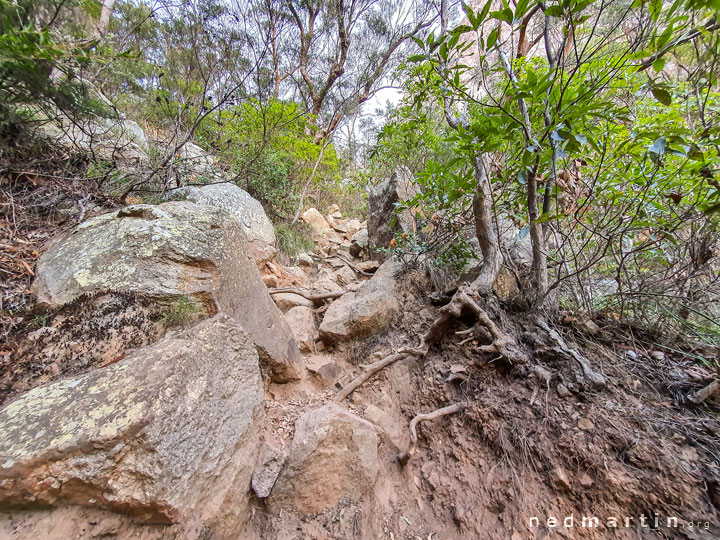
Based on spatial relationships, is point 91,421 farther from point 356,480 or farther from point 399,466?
point 399,466

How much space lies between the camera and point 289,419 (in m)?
1.92

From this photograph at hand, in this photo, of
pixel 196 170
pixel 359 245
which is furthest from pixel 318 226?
pixel 196 170

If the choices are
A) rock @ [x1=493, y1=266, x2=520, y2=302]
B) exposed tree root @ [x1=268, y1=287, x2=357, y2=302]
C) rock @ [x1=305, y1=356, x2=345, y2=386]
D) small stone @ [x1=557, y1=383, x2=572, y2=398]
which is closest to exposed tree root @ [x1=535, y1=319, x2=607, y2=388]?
small stone @ [x1=557, y1=383, x2=572, y2=398]

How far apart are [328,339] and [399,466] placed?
1.27m

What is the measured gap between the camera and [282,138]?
518 centimetres

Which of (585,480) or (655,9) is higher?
(655,9)

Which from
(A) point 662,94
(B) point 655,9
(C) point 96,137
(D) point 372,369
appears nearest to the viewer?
(B) point 655,9

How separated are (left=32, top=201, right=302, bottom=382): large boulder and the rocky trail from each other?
0.01 m

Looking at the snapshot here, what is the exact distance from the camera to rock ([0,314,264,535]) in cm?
101

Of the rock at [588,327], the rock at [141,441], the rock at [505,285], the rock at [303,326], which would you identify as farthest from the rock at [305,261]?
the rock at [588,327]

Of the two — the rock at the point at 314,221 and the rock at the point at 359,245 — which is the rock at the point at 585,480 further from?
the rock at the point at 314,221

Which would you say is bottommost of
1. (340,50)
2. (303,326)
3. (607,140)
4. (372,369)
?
(372,369)

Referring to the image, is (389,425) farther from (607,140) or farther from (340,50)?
(340,50)

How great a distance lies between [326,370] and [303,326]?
574mm
